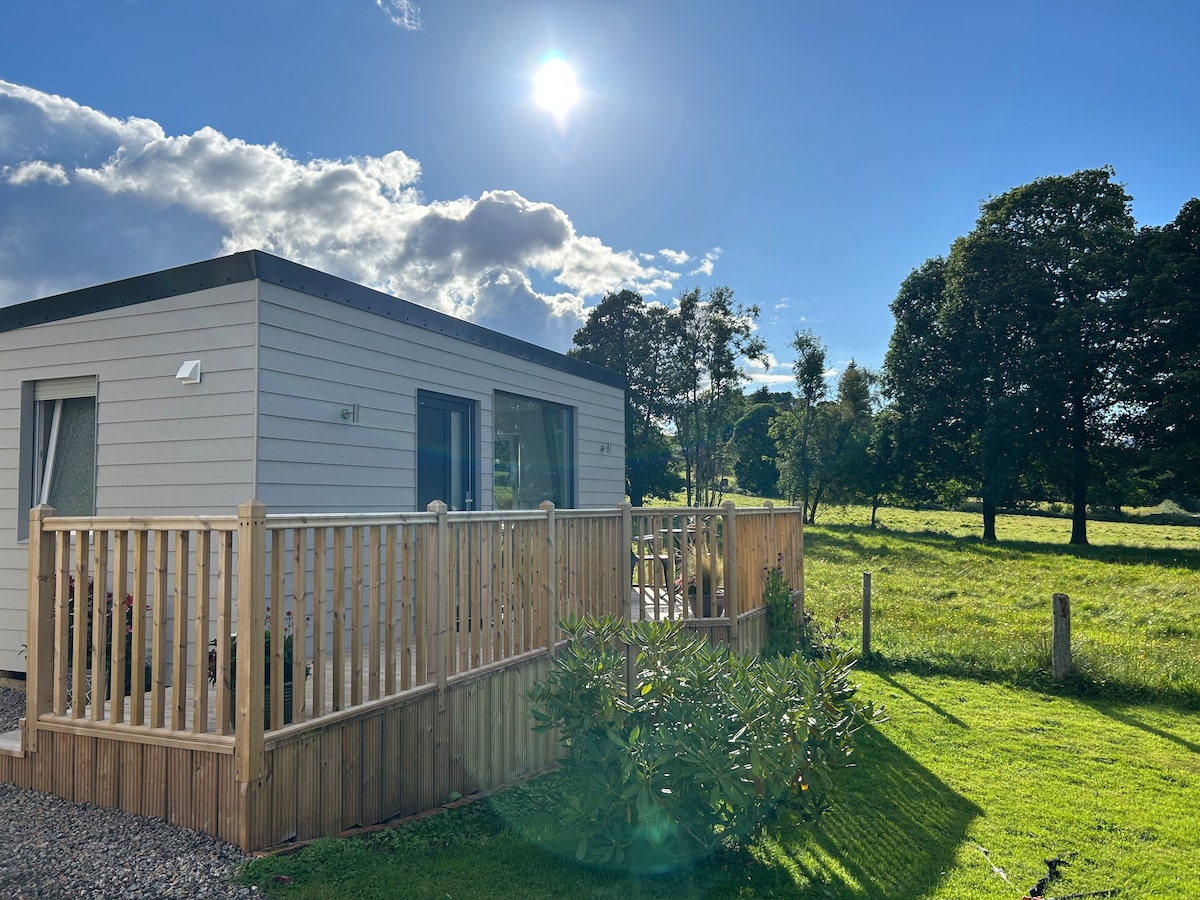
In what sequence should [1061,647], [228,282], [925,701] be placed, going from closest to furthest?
[228,282] → [925,701] → [1061,647]

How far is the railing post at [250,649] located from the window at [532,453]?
14.3ft

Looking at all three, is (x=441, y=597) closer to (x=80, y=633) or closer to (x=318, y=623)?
(x=318, y=623)

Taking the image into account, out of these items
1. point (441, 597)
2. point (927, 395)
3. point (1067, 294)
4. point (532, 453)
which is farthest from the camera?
point (927, 395)

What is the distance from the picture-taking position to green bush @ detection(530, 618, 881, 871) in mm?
2818

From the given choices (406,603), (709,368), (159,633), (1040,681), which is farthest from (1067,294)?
(159,633)

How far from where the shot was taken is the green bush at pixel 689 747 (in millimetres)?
2818

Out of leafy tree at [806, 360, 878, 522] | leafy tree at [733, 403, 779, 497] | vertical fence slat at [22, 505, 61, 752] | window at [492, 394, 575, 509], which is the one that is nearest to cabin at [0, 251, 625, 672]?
window at [492, 394, 575, 509]

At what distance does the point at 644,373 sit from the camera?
2711 centimetres

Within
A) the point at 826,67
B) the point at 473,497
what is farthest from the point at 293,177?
the point at 826,67

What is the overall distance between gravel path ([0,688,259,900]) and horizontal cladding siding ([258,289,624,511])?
79.7 inches

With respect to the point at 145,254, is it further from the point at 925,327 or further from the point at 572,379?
the point at 925,327

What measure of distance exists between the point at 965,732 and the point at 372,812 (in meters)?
4.56

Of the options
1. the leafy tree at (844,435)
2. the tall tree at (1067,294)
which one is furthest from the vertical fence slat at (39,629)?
the leafy tree at (844,435)

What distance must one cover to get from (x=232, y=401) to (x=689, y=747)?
12.1ft
